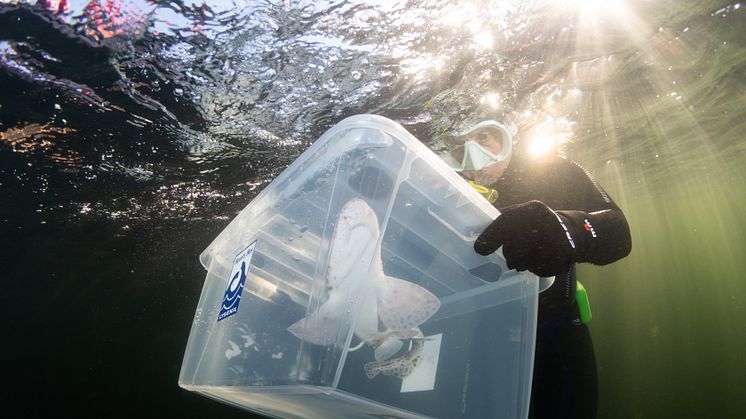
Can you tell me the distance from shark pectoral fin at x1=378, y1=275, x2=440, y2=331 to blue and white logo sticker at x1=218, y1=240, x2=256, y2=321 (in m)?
0.75

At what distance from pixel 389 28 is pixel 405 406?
5.46 m

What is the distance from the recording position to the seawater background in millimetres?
4922

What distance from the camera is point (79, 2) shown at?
4078 mm

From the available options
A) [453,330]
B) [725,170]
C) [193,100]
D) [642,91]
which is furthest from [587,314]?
[725,170]

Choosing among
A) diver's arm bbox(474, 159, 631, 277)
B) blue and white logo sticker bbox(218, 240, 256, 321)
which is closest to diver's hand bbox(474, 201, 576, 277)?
diver's arm bbox(474, 159, 631, 277)

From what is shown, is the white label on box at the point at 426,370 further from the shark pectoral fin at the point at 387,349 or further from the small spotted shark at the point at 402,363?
the shark pectoral fin at the point at 387,349

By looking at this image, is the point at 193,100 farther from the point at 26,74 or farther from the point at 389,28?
the point at 389,28

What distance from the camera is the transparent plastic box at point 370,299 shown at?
1.25 meters

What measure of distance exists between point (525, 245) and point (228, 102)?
20.3 feet

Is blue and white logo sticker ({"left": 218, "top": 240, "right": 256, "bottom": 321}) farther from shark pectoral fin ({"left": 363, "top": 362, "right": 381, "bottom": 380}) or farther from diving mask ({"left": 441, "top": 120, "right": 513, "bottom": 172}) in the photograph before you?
diving mask ({"left": 441, "top": 120, "right": 513, "bottom": 172})

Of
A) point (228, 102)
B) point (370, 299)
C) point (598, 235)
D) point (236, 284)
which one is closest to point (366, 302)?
point (370, 299)

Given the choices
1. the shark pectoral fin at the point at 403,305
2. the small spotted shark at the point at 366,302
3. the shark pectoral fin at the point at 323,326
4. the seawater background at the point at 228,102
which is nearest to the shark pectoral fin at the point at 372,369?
the small spotted shark at the point at 366,302

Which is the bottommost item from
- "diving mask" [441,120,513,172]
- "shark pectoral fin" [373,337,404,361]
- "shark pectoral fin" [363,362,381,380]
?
"shark pectoral fin" [363,362,381,380]

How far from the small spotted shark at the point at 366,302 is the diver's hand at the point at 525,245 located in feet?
1.49
